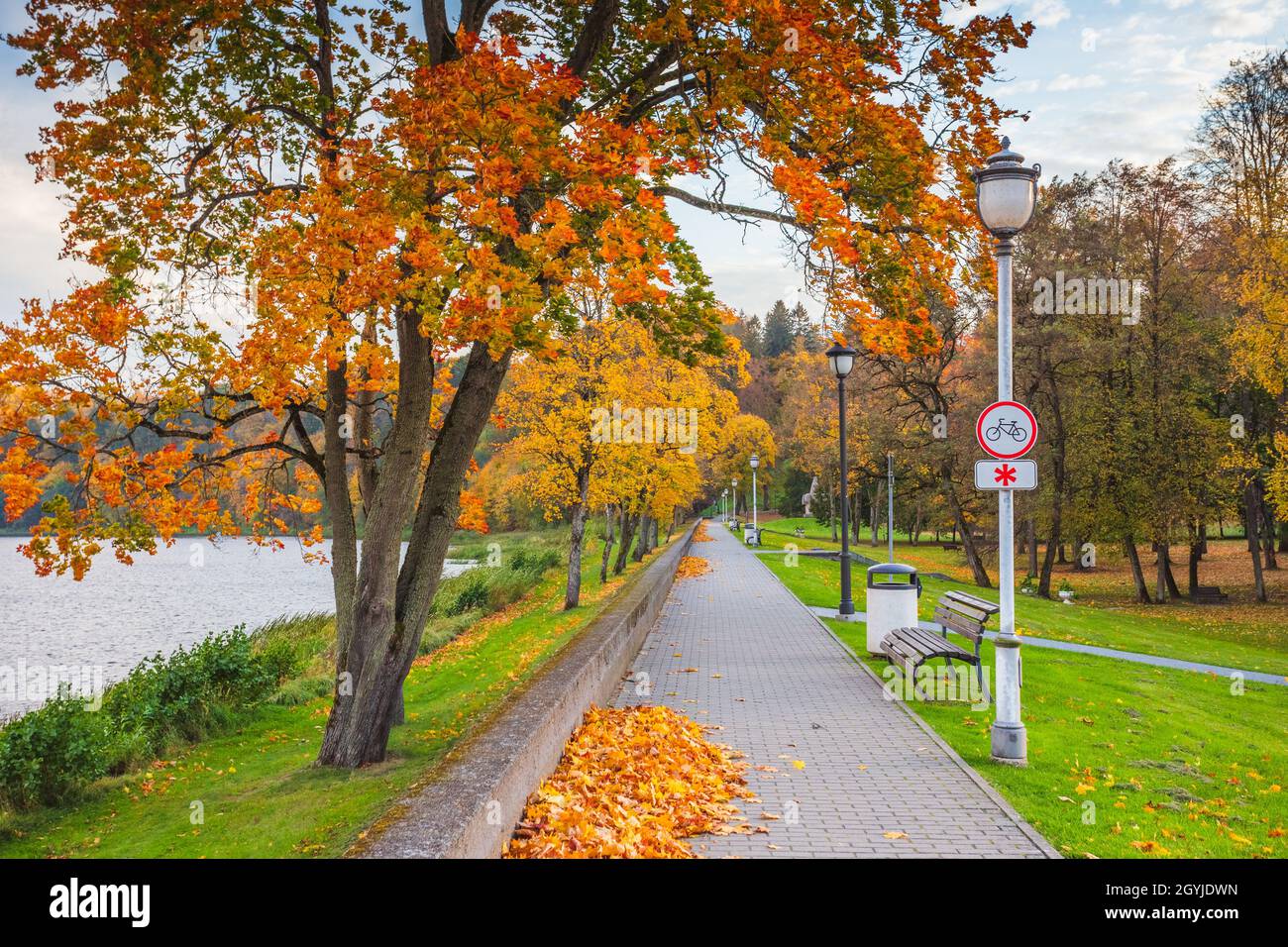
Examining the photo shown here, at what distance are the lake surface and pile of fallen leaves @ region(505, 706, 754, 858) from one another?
18.8 feet

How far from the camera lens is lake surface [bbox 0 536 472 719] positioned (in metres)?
18.0

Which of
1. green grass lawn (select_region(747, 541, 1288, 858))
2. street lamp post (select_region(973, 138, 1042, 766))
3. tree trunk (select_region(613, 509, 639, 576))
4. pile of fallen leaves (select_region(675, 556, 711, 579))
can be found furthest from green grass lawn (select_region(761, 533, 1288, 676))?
street lamp post (select_region(973, 138, 1042, 766))

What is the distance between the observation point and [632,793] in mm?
5980

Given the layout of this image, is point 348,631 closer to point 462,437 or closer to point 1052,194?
point 462,437

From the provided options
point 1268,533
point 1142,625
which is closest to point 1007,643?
point 1142,625

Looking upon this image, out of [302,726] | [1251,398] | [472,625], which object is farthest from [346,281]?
[1251,398]

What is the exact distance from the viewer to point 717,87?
25.4ft

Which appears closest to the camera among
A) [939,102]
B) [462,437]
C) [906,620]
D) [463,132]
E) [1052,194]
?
[463,132]

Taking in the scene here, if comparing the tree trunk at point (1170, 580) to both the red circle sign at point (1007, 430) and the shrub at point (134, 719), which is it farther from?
the shrub at point (134, 719)

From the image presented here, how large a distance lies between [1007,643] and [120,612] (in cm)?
2877

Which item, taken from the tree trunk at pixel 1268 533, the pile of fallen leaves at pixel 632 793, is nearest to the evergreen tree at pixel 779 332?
the tree trunk at pixel 1268 533

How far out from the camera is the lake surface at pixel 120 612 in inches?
710

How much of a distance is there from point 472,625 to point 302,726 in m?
9.96

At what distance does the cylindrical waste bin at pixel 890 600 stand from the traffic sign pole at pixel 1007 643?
4274mm
